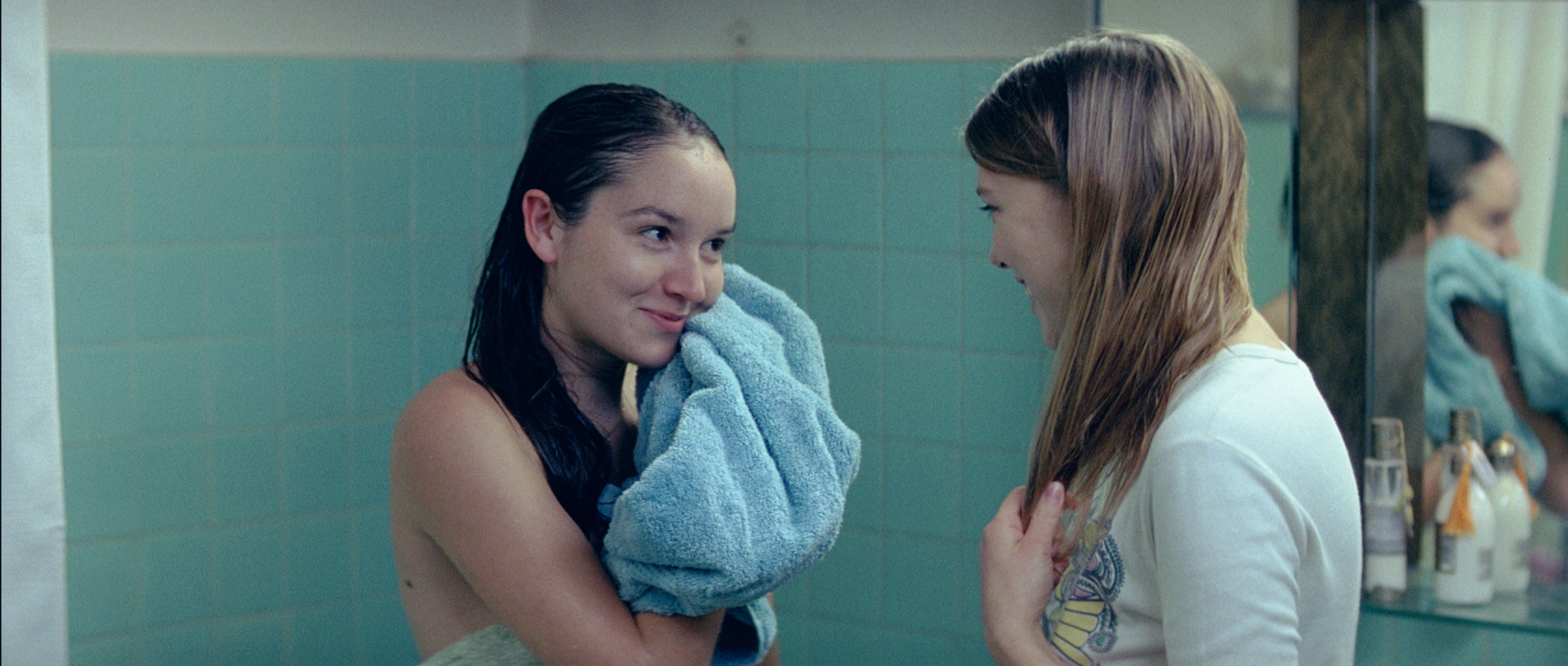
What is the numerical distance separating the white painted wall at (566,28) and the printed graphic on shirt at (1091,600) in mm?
1020

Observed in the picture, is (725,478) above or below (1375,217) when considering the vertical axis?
below

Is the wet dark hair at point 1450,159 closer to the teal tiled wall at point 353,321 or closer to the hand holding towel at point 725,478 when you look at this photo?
the teal tiled wall at point 353,321

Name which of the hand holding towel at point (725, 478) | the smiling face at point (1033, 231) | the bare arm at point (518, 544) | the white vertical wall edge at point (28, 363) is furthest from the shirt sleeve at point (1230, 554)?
the white vertical wall edge at point (28, 363)

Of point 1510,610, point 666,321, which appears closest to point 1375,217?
point 1510,610

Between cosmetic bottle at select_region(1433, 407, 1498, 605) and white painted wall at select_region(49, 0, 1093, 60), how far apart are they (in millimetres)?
736

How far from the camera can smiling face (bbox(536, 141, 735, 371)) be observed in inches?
44.8

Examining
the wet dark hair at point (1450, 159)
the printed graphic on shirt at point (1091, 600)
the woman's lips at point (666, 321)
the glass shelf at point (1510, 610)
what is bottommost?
the glass shelf at point (1510, 610)

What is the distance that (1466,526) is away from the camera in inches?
68.1

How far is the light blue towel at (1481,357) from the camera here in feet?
5.73

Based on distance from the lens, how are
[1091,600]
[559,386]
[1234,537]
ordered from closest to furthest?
1. [1234,537]
2. [1091,600]
3. [559,386]

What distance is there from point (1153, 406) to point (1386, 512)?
3.19 feet

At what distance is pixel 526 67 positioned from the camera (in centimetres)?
241

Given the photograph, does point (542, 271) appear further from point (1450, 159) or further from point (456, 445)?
point (1450, 159)

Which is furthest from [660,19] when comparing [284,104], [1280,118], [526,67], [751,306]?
[751,306]
